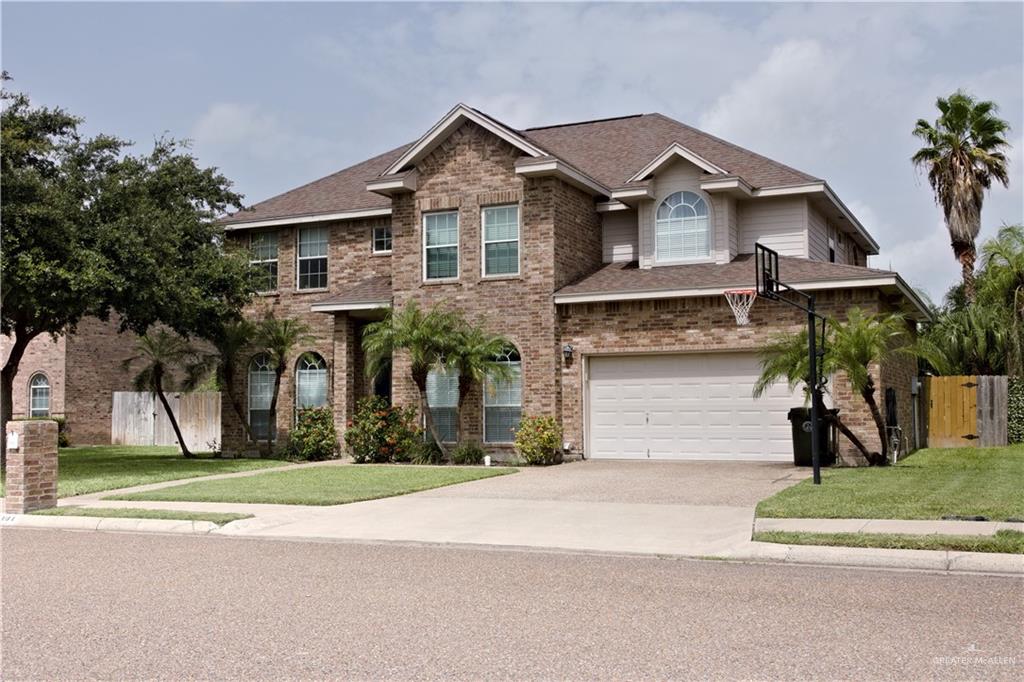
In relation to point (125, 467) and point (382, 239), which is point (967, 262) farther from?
point (125, 467)

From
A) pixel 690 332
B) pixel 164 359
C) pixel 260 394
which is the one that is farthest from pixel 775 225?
pixel 164 359

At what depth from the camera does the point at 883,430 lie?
1927 centimetres

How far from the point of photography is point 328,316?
26547 mm

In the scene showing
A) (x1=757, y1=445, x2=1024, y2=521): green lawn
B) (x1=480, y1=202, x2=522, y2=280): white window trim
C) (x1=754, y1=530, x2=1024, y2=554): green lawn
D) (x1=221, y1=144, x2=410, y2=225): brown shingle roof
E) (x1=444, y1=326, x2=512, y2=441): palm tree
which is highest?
(x1=221, y1=144, x2=410, y2=225): brown shingle roof

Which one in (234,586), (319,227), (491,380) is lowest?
(234,586)

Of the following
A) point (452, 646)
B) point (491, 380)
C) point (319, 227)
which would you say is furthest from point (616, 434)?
point (452, 646)

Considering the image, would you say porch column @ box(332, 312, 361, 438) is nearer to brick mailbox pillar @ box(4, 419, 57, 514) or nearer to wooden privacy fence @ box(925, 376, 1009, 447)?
brick mailbox pillar @ box(4, 419, 57, 514)

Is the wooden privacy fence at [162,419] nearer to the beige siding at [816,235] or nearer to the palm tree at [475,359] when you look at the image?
the palm tree at [475,359]

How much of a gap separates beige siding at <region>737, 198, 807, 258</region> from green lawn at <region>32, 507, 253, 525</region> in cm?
1418

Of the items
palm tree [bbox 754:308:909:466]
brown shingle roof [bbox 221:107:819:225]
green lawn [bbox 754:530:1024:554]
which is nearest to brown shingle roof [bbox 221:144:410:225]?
brown shingle roof [bbox 221:107:819:225]

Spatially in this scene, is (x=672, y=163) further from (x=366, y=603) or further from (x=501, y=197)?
(x=366, y=603)

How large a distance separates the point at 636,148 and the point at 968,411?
1082cm

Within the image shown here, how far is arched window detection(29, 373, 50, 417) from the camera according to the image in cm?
3469

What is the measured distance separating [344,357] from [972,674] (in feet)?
67.3
